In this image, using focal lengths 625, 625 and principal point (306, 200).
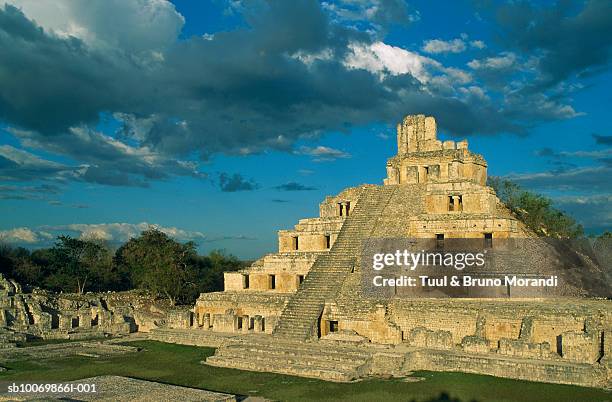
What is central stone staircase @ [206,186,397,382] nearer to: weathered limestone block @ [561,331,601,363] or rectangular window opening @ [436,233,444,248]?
rectangular window opening @ [436,233,444,248]

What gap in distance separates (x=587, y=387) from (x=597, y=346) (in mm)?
2208

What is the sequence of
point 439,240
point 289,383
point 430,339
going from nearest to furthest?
1. point 289,383
2. point 430,339
3. point 439,240

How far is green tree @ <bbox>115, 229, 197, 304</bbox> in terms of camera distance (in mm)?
41969

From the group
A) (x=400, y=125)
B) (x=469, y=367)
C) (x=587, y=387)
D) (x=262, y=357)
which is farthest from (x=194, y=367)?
(x=400, y=125)

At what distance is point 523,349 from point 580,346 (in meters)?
1.66

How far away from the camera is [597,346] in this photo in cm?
1873

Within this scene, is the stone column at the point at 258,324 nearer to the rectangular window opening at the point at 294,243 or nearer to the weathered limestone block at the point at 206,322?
the weathered limestone block at the point at 206,322

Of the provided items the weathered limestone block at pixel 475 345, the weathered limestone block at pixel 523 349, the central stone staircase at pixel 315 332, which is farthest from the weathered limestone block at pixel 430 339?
the central stone staircase at pixel 315 332

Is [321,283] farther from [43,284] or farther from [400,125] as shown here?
[43,284]

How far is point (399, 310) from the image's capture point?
2345 cm

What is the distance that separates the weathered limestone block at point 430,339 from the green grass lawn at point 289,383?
7.26 feet

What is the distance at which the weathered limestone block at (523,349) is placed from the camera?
62.5ft

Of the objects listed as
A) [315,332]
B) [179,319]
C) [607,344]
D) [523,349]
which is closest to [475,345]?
[523,349]

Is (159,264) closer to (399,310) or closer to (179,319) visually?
(179,319)
